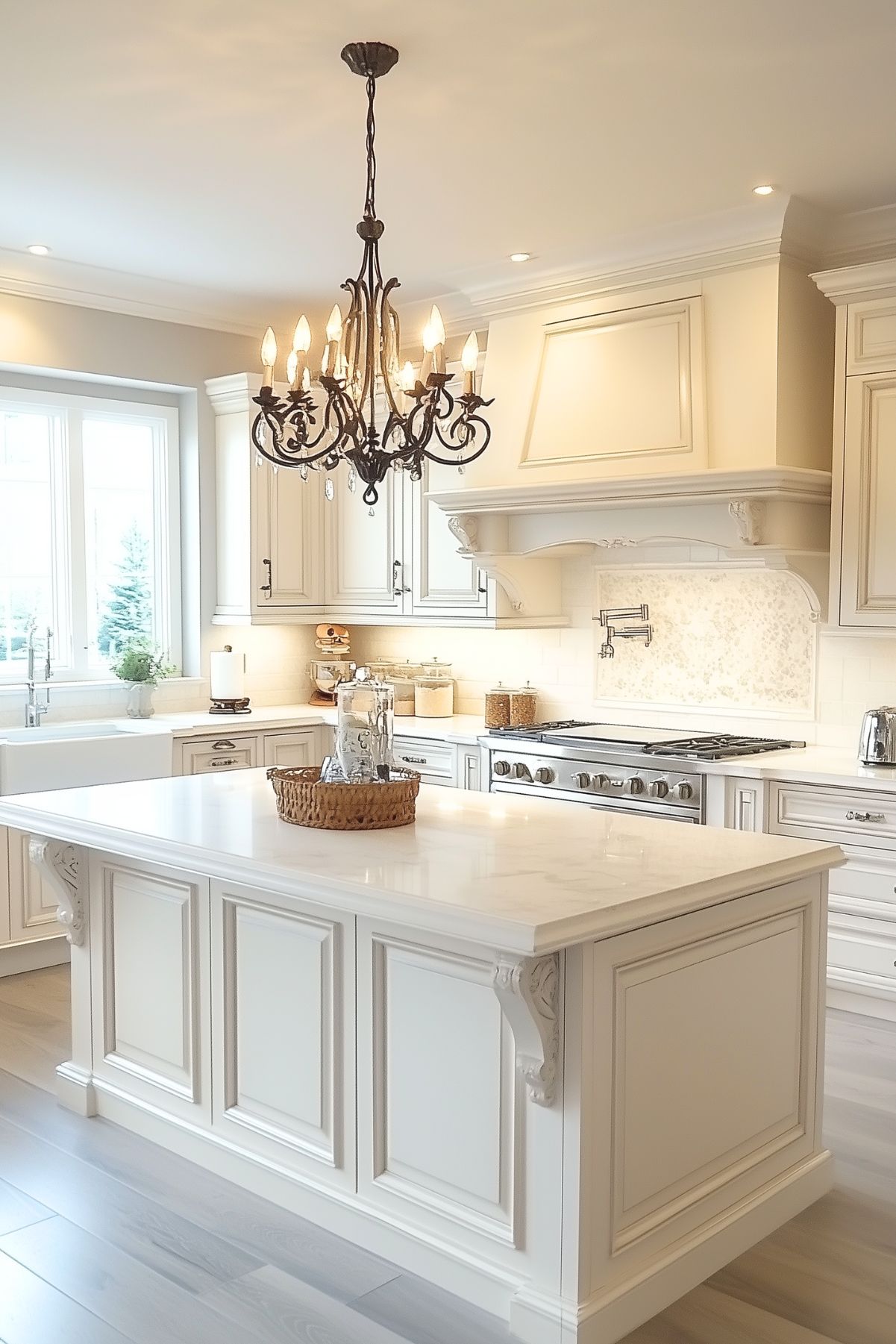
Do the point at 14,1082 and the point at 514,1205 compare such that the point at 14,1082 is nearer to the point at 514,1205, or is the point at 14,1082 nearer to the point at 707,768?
the point at 514,1205

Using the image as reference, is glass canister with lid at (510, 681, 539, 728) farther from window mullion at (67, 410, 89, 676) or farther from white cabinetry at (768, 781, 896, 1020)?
window mullion at (67, 410, 89, 676)

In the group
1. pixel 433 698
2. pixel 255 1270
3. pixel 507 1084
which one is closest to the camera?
pixel 507 1084

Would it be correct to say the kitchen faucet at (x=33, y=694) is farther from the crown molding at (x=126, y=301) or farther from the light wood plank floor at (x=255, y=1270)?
the light wood plank floor at (x=255, y=1270)

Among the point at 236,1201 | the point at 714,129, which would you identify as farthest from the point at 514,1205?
the point at 714,129

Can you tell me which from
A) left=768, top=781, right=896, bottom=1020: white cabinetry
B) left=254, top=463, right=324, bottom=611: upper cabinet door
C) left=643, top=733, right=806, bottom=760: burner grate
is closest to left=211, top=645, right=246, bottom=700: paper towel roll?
left=254, top=463, right=324, bottom=611: upper cabinet door

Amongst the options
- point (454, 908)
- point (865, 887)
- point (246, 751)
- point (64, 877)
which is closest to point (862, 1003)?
point (865, 887)

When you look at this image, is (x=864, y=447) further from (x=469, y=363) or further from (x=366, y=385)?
(x=366, y=385)

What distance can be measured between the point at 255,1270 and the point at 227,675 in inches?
138

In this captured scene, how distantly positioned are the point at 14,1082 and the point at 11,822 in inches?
36.6

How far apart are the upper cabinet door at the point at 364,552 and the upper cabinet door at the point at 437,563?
0.09 meters

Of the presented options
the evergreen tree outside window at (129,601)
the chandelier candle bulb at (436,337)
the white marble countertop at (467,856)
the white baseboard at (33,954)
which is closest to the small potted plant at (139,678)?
the evergreen tree outside window at (129,601)

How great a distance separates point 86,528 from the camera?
18.7ft

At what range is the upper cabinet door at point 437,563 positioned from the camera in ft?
18.2

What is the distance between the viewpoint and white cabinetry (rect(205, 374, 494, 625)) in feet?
18.7
